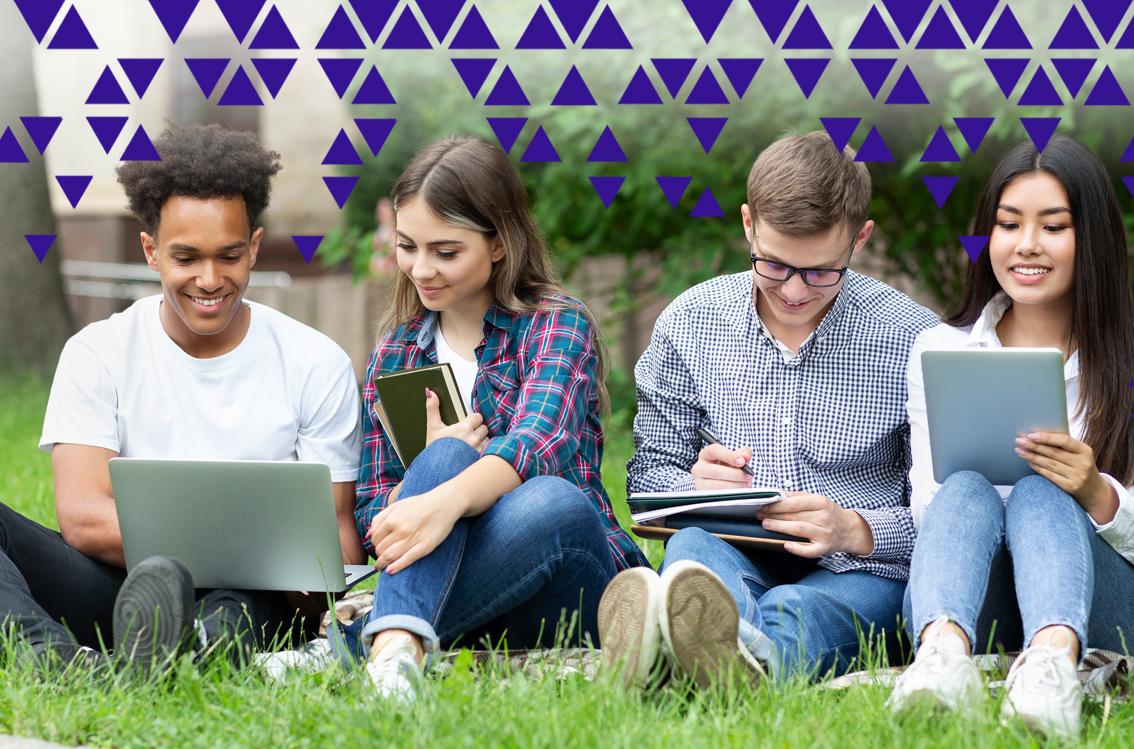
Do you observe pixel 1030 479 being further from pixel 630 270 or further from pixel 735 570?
pixel 630 270

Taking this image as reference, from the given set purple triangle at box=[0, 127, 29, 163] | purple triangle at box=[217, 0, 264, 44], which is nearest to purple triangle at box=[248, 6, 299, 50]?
purple triangle at box=[217, 0, 264, 44]

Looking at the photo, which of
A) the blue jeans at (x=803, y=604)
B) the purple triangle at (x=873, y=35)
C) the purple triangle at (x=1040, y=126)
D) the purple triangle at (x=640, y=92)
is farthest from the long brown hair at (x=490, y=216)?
the purple triangle at (x=640, y=92)

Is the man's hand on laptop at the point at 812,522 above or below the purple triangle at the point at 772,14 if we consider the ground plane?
below

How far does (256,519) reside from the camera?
2.20 m

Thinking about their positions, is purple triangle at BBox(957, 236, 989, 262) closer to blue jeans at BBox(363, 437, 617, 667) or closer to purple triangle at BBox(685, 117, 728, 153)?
blue jeans at BBox(363, 437, 617, 667)

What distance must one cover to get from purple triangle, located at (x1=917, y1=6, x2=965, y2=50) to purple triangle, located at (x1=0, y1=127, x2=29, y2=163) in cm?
591

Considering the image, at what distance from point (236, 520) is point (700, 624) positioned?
37.1 inches

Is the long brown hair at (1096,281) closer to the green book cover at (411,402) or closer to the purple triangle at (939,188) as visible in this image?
the purple triangle at (939,188)

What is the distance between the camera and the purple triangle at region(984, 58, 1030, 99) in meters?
4.33

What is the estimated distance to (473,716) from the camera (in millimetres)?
1799

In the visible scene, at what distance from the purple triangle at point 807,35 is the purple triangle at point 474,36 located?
1474 millimetres

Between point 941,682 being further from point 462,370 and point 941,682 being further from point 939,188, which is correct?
point 939,188

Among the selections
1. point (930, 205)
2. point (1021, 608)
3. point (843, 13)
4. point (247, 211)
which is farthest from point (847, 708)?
point (930, 205)

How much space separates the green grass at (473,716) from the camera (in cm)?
175
